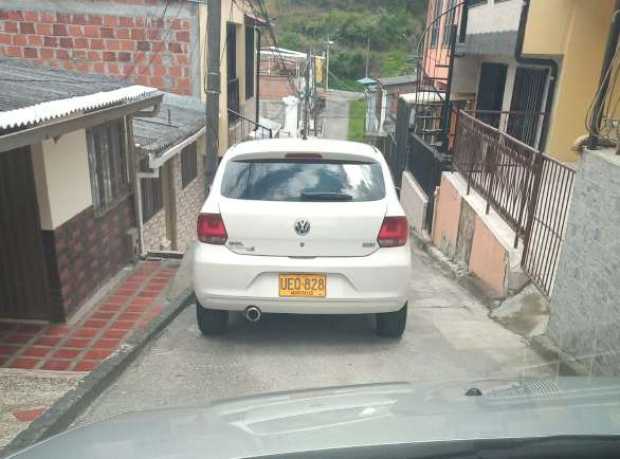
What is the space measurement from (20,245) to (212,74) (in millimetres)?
3126

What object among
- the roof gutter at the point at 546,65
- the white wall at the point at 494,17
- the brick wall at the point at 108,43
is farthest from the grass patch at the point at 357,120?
the brick wall at the point at 108,43

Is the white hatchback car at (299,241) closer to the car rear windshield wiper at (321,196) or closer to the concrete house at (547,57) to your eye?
the car rear windshield wiper at (321,196)

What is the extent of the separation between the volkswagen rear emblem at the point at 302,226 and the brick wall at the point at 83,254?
2.14m

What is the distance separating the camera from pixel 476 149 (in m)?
8.38

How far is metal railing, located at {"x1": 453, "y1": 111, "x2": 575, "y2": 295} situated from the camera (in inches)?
214

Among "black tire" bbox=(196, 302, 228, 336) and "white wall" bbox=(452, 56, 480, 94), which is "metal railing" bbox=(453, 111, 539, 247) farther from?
"white wall" bbox=(452, 56, 480, 94)

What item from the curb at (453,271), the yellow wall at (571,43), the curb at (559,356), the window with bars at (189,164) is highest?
the yellow wall at (571,43)

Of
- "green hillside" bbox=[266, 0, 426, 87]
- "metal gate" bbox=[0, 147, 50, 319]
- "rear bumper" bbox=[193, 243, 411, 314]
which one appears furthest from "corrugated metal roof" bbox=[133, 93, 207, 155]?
"green hillside" bbox=[266, 0, 426, 87]

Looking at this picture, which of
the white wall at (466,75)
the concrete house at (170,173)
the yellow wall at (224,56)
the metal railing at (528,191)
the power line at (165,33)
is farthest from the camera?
the white wall at (466,75)

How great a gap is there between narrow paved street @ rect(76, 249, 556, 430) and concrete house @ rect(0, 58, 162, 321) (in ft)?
3.56

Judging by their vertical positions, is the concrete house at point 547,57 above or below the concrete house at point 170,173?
above

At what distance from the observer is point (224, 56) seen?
42.2ft

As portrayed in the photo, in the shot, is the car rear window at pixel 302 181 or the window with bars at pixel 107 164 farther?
the window with bars at pixel 107 164

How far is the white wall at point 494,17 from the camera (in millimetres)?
10234
